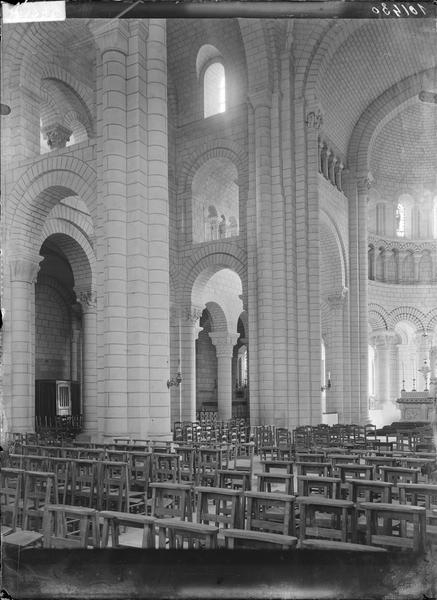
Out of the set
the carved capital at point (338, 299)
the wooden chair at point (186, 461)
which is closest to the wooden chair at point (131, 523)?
the wooden chair at point (186, 461)

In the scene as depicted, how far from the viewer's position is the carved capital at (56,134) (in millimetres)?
23781

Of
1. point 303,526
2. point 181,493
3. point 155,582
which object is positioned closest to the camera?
point 155,582

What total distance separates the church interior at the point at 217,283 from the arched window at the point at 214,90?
4.9 inches

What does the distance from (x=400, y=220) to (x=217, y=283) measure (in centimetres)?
1468

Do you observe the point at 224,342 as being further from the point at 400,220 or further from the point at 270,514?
the point at 270,514

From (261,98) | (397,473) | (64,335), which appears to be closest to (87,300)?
(64,335)

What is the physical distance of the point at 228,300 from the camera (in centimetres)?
3278

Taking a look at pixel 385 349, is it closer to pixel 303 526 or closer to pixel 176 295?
pixel 176 295

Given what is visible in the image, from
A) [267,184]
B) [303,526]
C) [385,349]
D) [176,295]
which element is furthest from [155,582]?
[385,349]

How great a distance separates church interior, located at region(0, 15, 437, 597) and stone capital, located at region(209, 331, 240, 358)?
5.1 inches

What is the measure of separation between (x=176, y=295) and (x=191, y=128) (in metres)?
7.26

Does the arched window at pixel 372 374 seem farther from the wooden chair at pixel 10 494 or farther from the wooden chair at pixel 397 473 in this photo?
the wooden chair at pixel 10 494

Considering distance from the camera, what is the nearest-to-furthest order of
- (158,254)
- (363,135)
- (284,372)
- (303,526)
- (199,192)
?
(303,526), (158,254), (284,372), (199,192), (363,135)

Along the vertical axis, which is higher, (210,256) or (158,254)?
(210,256)
